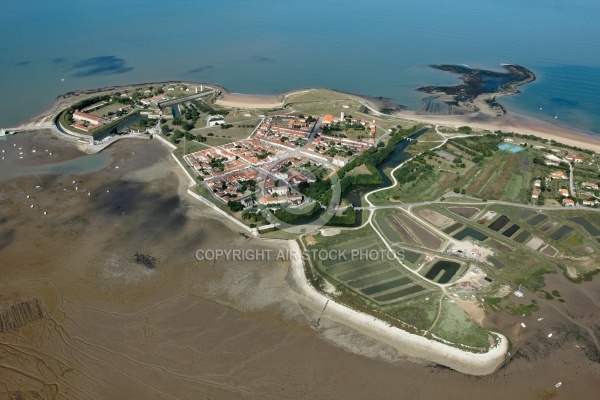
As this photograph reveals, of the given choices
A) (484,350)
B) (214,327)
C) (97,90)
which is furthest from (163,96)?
(484,350)

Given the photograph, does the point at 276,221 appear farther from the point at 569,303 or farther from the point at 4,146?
the point at 4,146

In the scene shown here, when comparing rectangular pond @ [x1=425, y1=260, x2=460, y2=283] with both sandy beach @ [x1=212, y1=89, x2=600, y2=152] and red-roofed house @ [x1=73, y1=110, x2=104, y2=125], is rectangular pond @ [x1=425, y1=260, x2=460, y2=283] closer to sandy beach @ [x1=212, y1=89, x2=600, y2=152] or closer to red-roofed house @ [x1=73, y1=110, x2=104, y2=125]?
sandy beach @ [x1=212, y1=89, x2=600, y2=152]

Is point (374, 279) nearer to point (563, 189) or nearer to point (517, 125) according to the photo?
point (563, 189)

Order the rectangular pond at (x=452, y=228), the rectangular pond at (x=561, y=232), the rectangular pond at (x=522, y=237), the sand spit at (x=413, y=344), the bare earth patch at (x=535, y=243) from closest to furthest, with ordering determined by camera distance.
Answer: the sand spit at (x=413, y=344), the bare earth patch at (x=535, y=243), the rectangular pond at (x=522, y=237), the rectangular pond at (x=561, y=232), the rectangular pond at (x=452, y=228)

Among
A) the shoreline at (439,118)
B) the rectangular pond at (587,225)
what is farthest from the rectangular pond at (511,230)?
the shoreline at (439,118)

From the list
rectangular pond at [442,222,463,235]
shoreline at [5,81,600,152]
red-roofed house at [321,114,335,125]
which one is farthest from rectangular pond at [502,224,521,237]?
red-roofed house at [321,114,335,125]

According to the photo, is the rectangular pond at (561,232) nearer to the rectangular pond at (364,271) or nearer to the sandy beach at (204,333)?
the sandy beach at (204,333)
